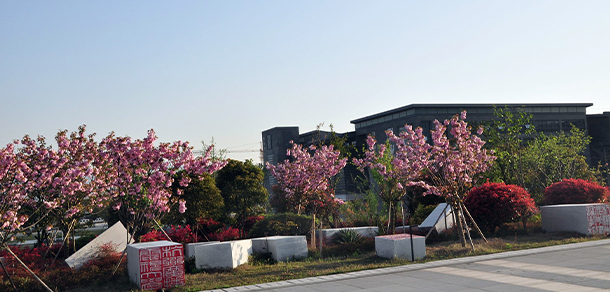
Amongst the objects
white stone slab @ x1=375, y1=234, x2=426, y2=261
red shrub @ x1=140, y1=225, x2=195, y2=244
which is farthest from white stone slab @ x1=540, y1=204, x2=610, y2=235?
red shrub @ x1=140, y1=225, x2=195, y2=244

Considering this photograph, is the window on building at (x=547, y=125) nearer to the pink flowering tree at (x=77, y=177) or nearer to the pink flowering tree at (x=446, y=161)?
the pink flowering tree at (x=446, y=161)

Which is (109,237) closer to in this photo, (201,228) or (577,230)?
(201,228)

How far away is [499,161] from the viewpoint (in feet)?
74.6

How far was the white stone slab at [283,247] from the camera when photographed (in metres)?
13.8

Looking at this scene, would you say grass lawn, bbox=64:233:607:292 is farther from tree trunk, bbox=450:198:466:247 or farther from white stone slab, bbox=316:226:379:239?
white stone slab, bbox=316:226:379:239

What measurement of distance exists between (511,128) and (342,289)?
16564mm

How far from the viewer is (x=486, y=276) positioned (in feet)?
32.9

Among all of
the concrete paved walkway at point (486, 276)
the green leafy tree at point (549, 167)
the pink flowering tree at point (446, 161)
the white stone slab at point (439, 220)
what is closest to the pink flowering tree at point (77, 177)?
the concrete paved walkway at point (486, 276)

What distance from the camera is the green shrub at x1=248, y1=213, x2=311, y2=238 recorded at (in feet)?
52.0

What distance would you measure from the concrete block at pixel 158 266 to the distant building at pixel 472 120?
31.1m

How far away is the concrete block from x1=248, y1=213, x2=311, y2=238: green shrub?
5.28 m

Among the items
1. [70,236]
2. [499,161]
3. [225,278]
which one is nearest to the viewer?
[225,278]

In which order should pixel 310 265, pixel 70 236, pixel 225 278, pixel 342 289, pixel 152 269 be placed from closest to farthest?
pixel 342 289 < pixel 152 269 < pixel 225 278 < pixel 310 265 < pixel 70 236

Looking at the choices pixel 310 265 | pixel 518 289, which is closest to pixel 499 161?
pixel 310 265
